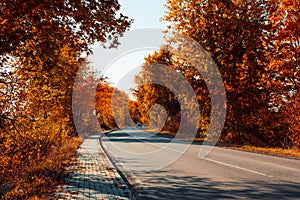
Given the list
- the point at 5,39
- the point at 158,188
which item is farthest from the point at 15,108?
the point at 158,188

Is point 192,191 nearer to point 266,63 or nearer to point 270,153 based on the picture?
point 270,153

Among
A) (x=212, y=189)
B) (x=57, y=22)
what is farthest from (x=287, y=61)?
(x=57, y=22)

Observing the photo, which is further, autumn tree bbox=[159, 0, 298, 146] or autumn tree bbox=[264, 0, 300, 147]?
autumn tree bbox=[159, 0, 298, 146]

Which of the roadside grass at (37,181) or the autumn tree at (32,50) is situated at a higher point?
the autumn tree at (32,50)

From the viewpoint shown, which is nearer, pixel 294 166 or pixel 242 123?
pixel 294 166

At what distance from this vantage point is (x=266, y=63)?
64.3ft

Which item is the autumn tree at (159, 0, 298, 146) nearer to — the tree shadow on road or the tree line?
the tree line

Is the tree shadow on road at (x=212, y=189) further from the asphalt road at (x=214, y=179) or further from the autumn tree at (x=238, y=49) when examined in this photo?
the autumn tree at (x=238, y=49)

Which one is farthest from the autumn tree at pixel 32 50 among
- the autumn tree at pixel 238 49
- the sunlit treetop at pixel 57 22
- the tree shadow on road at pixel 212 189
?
the autumn tree at pixel 238 49

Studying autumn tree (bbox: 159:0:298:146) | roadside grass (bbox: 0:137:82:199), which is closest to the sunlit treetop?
roadside grass (bbox: 0:137:82:199)

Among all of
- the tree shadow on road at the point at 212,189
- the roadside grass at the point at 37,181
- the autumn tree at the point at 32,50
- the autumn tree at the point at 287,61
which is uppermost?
the autumn tree at the point at 287,61

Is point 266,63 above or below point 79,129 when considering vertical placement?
above

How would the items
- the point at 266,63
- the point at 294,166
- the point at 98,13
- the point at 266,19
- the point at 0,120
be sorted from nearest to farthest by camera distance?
the point at 98,13 → the point at 0,120 → the point at 294,166 → the point at 266,63 → the point at 266,19

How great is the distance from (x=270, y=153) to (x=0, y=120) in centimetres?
1382
